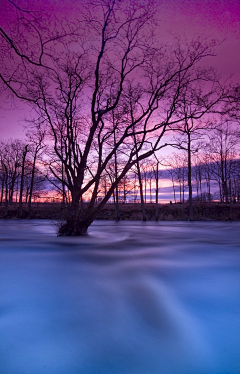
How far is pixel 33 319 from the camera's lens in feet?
9.91

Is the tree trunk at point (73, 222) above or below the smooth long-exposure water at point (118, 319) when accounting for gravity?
above

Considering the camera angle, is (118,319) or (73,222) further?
(73,222)

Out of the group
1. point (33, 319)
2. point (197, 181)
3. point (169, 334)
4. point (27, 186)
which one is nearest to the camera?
point (169, 334)

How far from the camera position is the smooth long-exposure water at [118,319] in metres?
2.36

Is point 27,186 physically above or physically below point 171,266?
above

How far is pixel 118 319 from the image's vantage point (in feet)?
10.2

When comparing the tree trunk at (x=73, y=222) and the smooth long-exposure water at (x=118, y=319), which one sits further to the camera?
the tree trunk at (x=73, y=222)

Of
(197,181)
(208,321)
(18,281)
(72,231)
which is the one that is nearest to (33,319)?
(18,281)

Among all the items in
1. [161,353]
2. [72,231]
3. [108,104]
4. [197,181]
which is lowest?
[161,353]

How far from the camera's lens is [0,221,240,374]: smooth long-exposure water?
2.36m

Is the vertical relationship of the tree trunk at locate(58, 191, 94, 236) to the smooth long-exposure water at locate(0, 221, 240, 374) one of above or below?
above

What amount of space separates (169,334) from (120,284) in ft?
5.47

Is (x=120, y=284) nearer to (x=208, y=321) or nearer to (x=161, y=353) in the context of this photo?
(x=208, y=321)

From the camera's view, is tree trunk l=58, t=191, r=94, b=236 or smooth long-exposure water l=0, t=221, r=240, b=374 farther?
tree trunk l=58, t=191, r=94, b=236
